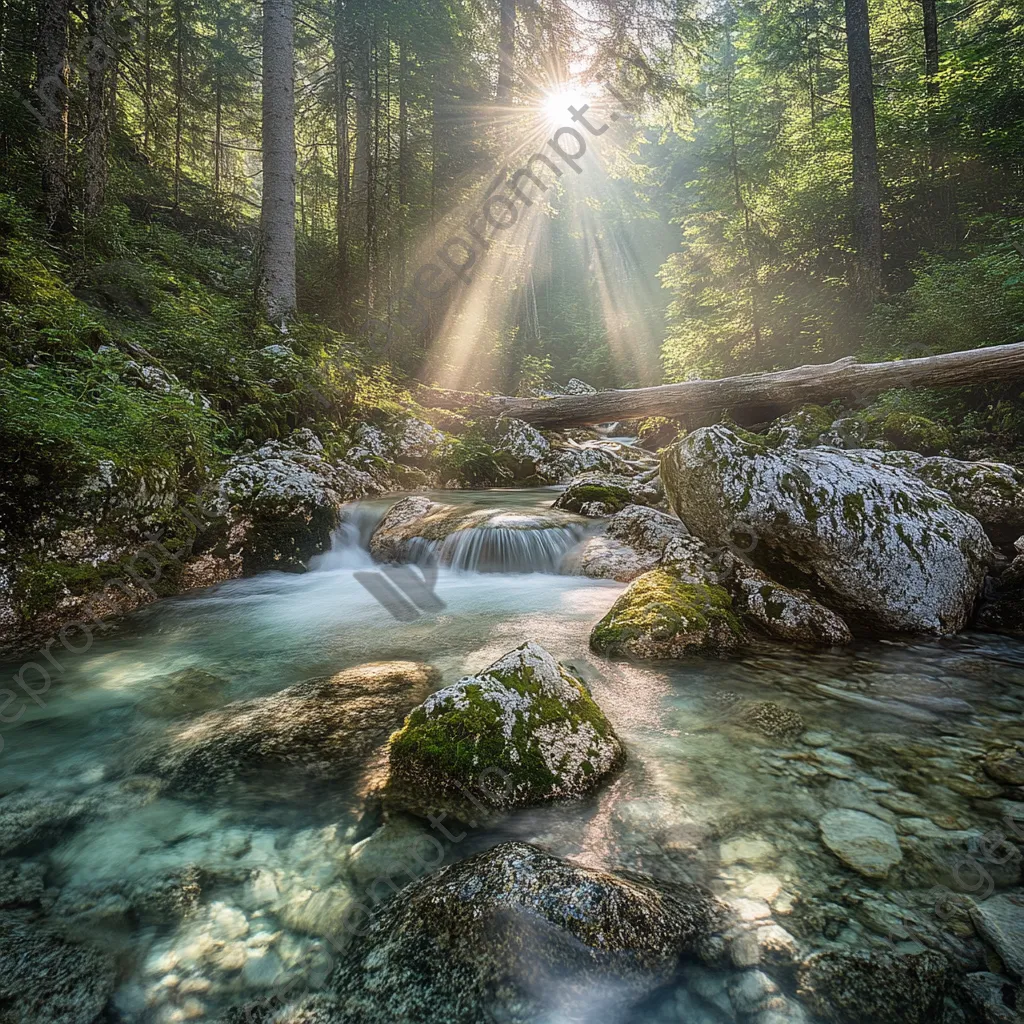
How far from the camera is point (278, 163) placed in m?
10.8

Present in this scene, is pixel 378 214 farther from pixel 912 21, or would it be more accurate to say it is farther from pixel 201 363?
pixel 912 21

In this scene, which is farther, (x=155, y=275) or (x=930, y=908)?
(x=155, y=275)

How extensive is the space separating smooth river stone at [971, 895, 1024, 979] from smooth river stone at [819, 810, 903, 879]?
10.8 inches

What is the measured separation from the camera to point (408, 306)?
1588 centimetres

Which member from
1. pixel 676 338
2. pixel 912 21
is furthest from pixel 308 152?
pixel 912 21

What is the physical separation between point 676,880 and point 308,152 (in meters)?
22.6

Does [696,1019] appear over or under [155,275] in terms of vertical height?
under

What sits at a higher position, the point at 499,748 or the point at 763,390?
the point at 763,390

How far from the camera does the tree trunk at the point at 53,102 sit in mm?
8023

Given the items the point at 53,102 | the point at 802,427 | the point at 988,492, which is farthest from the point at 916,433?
the point at 53,102

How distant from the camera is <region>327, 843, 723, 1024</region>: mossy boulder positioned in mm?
1587

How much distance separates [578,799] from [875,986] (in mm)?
1161

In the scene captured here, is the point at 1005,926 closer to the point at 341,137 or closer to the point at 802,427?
the point at 802,427

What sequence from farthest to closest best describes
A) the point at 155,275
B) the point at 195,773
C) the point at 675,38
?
the point at 675,38
the point at 155,275
the point at 195,773
